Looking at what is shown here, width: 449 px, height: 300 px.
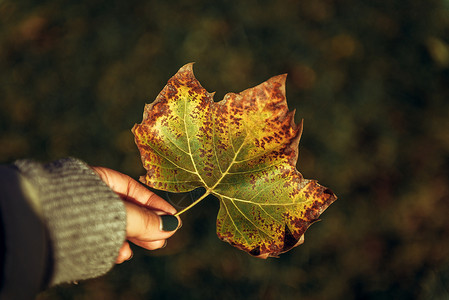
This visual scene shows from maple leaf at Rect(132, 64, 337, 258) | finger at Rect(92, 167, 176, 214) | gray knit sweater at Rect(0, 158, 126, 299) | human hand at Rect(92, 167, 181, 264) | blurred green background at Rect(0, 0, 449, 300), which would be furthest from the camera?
blurred green background at Rect(0, 0, 449, 300)

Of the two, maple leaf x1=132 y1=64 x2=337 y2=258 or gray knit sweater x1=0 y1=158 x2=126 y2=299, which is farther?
maple leaf x1=132 y1=64 x2=337 y2=258

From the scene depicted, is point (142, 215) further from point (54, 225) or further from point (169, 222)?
point (54, 225)

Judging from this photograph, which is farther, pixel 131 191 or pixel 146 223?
pixel 131 191

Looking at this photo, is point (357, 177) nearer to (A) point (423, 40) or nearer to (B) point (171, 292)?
(A) point (423, 40)

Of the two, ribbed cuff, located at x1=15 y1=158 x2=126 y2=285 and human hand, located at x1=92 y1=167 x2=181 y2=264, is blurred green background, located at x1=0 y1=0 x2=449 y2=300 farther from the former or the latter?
ribbed cuff, located at x1=15 y1=158 x2=126 y2=285

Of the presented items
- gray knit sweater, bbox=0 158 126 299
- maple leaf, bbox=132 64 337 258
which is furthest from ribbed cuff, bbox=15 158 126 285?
maple leaf, bbox=132 64 337 258

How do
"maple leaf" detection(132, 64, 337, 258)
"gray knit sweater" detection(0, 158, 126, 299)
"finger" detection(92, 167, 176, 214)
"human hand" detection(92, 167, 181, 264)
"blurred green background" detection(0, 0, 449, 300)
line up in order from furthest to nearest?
"blurred green background" detection(0, 0, 449, 300)
"finger" detection(92, 167, 176, 214)
"human hand" detection(92, 167, 181, 264)
"maple leaf" detection(132, 64, 337, 258)
"gray knit sweater" detection(0, 158, 126, 299)

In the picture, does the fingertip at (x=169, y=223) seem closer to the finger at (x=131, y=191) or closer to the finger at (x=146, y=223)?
the finger at (x=146, y=223)

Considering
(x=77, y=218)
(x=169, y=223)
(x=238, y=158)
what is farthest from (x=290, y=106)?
(x=77, y=218)
